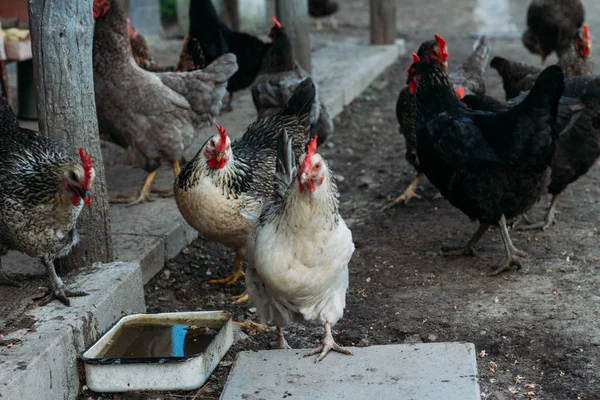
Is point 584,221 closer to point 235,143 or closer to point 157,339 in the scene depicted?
point 235,143

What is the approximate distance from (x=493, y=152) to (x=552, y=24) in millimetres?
5210

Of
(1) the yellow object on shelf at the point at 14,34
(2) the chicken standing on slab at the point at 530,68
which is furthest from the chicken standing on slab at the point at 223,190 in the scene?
(1) the yellow object on shelf at the point at 14,34

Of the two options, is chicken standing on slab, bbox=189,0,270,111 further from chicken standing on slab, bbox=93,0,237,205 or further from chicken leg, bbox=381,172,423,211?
chicken leg, bbox=381,172,423,211

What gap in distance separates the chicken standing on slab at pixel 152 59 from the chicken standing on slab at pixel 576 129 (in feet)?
9.49

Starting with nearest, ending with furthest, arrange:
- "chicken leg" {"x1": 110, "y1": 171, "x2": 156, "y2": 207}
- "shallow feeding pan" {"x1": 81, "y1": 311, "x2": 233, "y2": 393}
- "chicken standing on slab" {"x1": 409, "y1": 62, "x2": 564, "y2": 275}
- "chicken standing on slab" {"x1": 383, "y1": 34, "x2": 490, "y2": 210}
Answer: "shallow feeding pan" {"x1": 81, "y1": 311, "x2": 233, "y2": 393}, "chicken standing on slab" {"x1": 409, "y1": 62, "x2": 564, "y2": 275}, "chicken leg" {"x1": 110, "y1": 171, "x2": 156, "y2": 207}, "chicken standing on slab" {"x1": 383, "y1": 34, "x2": 490, "y2": 210}

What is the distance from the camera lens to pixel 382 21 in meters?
11.1

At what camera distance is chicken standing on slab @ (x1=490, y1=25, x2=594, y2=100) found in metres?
6.35

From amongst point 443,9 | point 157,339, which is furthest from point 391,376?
point 443,9

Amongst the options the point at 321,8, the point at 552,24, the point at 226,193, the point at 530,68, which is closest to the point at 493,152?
the point at 226,193

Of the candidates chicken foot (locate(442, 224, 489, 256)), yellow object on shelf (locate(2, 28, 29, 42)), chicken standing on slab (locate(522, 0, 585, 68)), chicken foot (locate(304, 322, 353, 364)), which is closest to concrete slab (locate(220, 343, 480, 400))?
chicken foot (locate(304, 322, 353, 364))

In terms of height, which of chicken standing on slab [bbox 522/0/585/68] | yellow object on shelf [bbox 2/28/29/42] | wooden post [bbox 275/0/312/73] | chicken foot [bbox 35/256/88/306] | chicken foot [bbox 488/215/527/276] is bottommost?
chicken foot [bbox 488/215/527/276]

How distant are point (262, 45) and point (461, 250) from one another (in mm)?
3587

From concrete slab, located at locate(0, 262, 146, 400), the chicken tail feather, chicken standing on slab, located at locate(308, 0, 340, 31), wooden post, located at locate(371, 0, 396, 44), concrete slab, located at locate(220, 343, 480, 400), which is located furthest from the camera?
chicken standing on slab, located at locate(308, 0, 340, 31)

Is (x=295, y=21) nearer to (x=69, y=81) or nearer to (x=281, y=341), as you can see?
(x=69, y=81)
